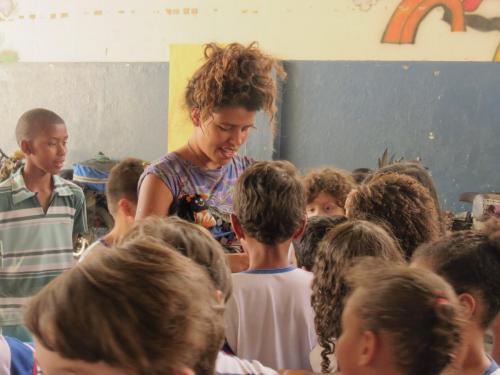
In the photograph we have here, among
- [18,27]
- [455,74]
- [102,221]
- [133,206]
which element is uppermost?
[18,27]

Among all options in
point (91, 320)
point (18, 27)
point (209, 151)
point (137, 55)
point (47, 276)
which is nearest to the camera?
point (91, 320)

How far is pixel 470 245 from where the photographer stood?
5.24ft

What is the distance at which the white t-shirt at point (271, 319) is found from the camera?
170cm

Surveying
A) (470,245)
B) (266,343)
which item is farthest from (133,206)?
(470,245)

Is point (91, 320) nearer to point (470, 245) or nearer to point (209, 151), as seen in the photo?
point (470, 245)

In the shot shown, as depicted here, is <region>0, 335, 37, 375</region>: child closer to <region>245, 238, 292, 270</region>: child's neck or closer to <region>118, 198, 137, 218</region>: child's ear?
<region>245, 238, 292, 270</region>: child's neck

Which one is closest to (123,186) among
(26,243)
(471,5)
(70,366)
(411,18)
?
(26,243)

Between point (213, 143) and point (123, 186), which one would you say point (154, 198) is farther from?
point (123, 186)

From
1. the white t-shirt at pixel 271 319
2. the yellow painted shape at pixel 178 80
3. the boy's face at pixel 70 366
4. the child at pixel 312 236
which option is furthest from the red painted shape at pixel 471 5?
the boy's face at pixel 70 366

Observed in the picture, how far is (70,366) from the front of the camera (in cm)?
90

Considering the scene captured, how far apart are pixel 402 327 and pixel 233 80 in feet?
3.96

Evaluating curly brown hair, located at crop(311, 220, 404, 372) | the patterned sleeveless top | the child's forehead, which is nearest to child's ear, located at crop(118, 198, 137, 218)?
the child's forehead

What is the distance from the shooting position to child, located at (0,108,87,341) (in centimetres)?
255

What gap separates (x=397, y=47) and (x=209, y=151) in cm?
396
